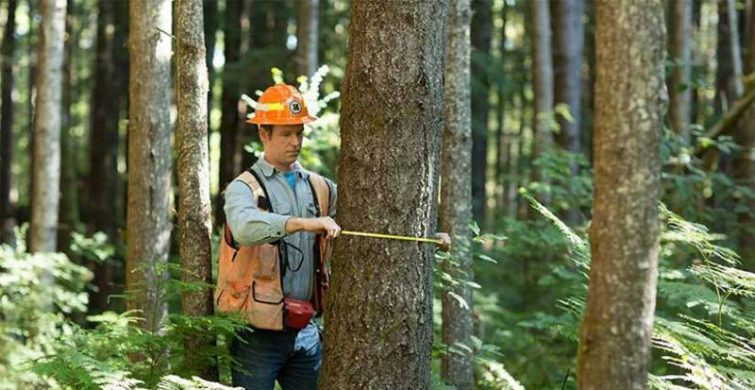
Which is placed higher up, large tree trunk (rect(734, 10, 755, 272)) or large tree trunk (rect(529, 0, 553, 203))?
large tree trunk (rect(529, 0, 553, 203))

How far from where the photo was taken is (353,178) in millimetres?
4828

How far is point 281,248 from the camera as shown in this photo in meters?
5.32

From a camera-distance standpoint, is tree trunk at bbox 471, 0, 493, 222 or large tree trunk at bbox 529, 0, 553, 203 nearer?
large tree trunk at bbox 529, 0, 553, 203

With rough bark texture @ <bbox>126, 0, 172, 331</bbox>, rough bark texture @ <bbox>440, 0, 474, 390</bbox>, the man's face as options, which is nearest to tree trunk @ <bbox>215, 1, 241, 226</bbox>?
rough bark texture @ <bbox>126, 0, 172, 331</bbox>

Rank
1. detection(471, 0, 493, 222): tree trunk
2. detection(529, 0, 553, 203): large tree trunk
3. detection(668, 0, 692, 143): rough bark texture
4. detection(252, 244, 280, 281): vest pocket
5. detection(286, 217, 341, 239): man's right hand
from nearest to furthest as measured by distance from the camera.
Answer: detection(286, 217, 341, 239): man's right hand, detection(252, 244, 280, 281): vest pocket, detection(668, 0, 692, 143): rough bark texture, detection(529, 0, 553, 203): large tree trunk, detection(471, 0, 493, 222): tree trunk

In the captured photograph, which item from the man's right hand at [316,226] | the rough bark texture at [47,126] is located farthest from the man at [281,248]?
the rough bark texture at [47,126]

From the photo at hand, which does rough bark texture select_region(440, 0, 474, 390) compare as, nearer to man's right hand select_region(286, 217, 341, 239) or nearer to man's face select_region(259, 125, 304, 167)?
man's face select_region(259, 125, 304, 167)

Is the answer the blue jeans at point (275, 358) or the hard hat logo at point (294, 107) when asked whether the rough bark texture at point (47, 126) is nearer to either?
the blue jeans at point (275, 358)

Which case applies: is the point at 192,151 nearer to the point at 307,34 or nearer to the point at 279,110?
the point at 279,110

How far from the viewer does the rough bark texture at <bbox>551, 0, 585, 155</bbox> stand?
1445 cm

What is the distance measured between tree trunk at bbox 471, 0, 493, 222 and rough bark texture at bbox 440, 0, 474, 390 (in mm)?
10559

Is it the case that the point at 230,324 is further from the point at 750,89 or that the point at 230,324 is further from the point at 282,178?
the point at 750,89

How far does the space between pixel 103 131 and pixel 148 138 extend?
14674 mm

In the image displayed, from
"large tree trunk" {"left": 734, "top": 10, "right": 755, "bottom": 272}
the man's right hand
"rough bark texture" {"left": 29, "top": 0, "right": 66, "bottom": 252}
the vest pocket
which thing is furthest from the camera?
"large tree trunk" {"left": 734, "top": 10, "right": 755, "bottom": 272}
